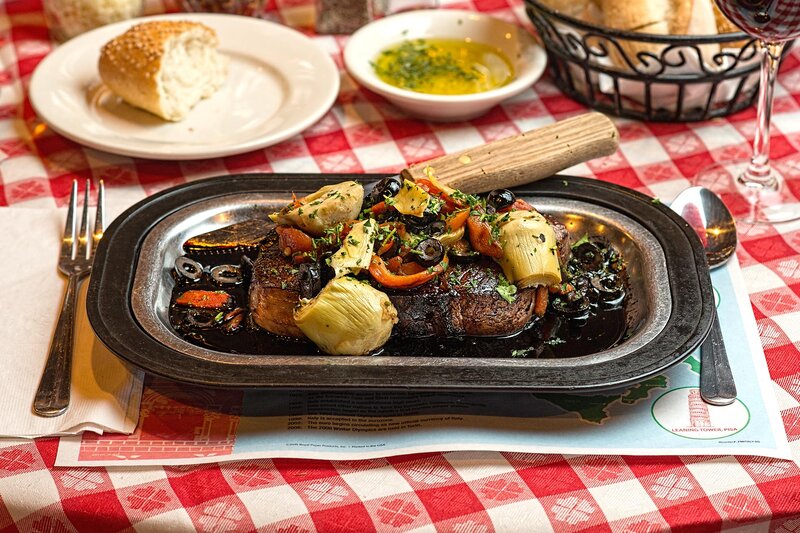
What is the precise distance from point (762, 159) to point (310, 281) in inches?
56.4

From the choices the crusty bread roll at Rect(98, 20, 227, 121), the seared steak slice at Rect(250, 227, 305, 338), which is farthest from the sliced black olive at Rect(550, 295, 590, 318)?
the crusty bread roll at Rect(98, 20, 227, 121)

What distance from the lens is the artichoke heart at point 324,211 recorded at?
1.91 meters

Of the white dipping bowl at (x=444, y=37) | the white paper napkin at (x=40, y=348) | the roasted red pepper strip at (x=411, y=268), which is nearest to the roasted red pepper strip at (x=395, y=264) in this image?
the roasted red pepper strip at (x=411, y=268)

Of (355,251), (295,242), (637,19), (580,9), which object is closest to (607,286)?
(355,251)

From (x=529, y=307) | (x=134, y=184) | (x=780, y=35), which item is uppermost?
(x=780, y=35)

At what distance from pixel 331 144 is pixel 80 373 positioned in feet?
3.99

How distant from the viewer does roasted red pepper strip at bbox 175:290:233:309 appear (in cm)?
195

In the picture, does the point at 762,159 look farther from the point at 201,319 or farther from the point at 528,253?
the point at 201,319

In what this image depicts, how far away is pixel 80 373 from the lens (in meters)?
1.89

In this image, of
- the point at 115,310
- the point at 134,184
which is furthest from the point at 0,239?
the point at 115,310

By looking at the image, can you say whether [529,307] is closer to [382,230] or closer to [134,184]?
[382,230]

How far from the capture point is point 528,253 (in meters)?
1.85

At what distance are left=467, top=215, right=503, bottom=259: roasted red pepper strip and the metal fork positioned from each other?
0.90m

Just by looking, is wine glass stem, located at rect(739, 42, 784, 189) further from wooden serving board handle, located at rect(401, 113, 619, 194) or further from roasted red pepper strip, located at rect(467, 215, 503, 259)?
roasted red pepper strip, located at rect(467, 215, 503, 259)
